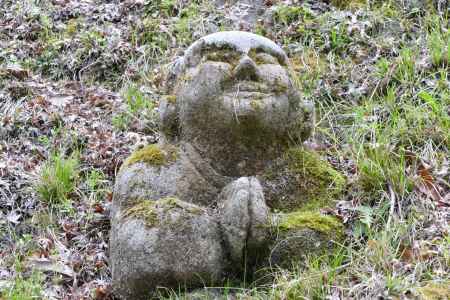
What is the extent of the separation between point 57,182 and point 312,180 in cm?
210

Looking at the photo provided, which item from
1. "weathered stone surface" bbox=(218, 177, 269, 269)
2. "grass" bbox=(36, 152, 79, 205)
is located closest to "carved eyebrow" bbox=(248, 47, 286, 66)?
"weathered stone surface" bbox=(218, 177, 269, 269)

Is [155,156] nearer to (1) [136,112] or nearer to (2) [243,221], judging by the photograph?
(2) [243,221]

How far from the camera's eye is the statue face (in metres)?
4.16

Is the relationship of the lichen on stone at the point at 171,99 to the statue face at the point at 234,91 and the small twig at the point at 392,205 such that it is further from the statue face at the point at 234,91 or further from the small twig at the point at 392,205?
the small twig at the point at 392,205

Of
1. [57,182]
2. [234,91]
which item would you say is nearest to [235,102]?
[234,91]

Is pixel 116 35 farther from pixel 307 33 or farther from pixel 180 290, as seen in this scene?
pixel 180 290

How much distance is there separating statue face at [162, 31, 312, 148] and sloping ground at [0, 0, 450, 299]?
28.4 inches

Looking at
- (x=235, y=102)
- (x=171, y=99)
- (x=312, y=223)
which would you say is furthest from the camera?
(x=171, y=99)

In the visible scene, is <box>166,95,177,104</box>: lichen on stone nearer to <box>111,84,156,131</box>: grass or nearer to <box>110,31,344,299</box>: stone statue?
<box>110,31,344,299</box>: stone statue

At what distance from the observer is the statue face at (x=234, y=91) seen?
4160mm

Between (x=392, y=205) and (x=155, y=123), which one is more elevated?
(x=392, y=205)

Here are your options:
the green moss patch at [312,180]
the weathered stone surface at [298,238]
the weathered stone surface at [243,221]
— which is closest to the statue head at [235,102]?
the green moss patch at [312,180]

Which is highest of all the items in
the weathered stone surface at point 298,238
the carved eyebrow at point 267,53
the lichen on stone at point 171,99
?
the carved eyebrow at point 267,53

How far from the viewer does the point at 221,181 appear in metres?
4.22
